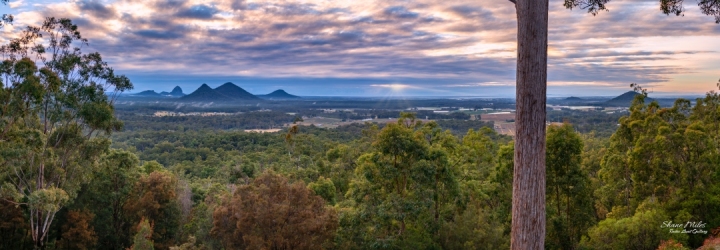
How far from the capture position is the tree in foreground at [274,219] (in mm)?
10617

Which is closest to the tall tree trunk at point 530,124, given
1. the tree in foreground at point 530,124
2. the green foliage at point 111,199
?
the tree in foreground at point 530,124

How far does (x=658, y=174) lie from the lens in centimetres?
1351

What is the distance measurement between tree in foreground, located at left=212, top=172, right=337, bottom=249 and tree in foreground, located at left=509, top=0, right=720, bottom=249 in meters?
7.73

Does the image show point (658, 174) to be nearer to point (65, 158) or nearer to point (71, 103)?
point (71, 103)

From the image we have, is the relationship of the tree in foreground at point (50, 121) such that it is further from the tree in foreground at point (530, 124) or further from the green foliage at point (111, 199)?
Result: the tree in foreground at point (530, 124)

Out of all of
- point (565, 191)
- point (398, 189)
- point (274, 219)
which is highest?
point (398, 189)

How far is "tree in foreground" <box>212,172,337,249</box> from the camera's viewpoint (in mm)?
10617

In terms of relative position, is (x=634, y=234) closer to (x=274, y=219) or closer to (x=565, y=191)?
(x=565, y=191)

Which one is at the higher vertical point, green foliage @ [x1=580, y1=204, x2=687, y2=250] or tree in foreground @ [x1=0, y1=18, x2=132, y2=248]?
tree in foreground @ [x1=0, y1=18, x2=132, y2=248]

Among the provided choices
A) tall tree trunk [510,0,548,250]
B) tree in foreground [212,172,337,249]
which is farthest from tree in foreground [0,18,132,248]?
tall tree trunk [510,0,548,250]

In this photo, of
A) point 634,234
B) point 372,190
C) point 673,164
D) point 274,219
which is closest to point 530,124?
point 274,219

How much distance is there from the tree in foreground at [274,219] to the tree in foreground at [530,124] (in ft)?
25.3

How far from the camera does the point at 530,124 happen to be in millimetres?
3564

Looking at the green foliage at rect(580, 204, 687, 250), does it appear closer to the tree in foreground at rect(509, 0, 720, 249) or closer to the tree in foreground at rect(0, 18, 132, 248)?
→ the tree in foreground at rect(509, 0, 720, 249)
